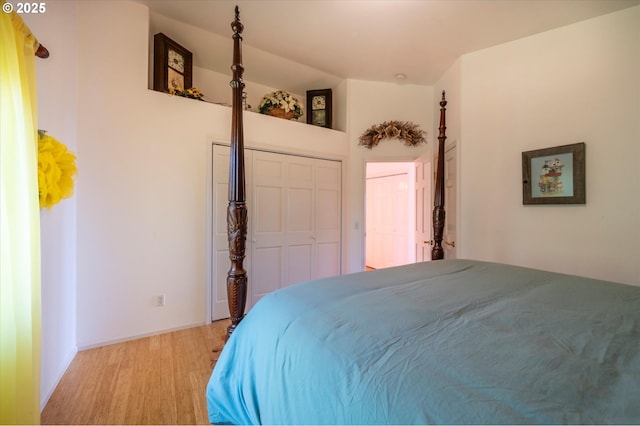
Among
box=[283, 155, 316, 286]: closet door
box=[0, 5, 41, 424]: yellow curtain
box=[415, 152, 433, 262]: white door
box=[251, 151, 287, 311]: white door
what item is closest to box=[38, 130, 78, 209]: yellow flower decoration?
box=[0, 5, 41, 424]: yellow curtain

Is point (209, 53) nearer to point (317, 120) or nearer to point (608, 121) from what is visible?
point (317, 120)

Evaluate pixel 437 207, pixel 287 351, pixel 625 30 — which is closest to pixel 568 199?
pixel 437 207

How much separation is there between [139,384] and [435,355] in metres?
1.89

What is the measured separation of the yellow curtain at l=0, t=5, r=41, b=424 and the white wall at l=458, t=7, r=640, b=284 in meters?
3.22

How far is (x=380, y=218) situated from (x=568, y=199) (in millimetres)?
3165

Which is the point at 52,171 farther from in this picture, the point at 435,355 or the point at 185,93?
the point at 435,355

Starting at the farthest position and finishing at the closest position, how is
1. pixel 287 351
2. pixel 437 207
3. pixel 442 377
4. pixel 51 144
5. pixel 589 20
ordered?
pixel 437 207
pixel 589 20
pixel 51 144
pixel 287 351
pixel 442 377

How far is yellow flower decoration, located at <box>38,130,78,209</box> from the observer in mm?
1202

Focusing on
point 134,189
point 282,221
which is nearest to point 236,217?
point 134,189

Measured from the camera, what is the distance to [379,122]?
11.1ft

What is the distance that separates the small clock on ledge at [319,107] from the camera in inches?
131

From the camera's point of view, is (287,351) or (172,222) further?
(172,222)

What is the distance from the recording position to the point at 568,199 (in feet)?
7.14

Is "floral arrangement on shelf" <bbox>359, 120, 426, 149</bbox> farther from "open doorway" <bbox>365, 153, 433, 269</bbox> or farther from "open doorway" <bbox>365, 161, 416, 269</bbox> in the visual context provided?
"open doorway" <bbox>365, 161, 416, 269</bbox>
